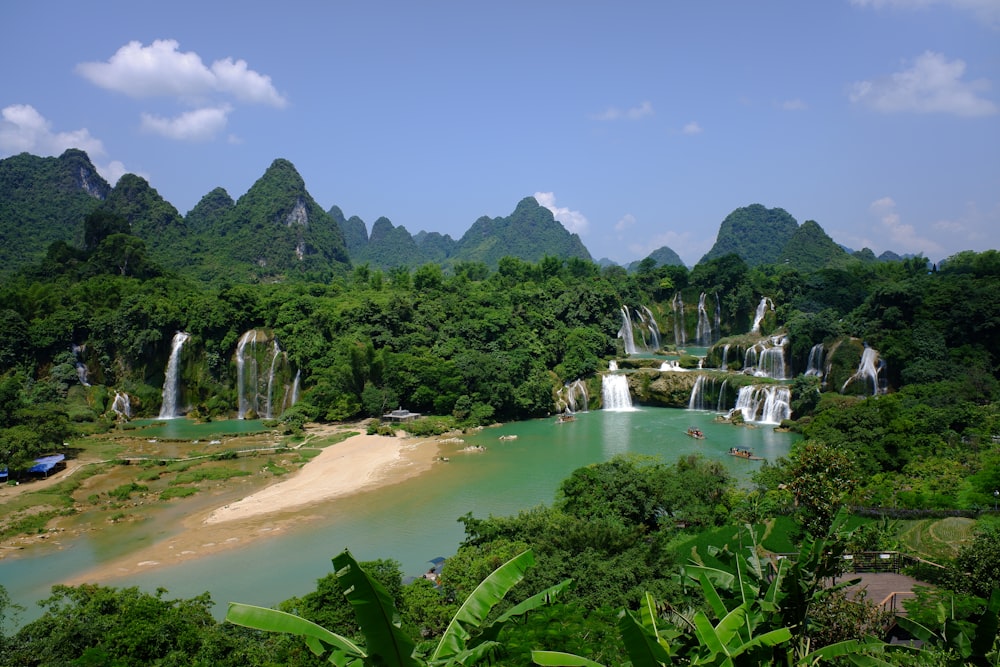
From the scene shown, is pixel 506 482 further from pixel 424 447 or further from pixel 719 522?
pixel 719 522

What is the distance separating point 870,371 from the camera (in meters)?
25.8

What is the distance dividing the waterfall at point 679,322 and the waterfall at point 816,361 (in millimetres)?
16903

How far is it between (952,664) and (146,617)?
8.25 m

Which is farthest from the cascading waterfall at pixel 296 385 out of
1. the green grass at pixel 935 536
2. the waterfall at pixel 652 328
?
the green grass at pixel 935 536

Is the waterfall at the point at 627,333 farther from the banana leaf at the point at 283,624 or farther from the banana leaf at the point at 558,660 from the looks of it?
the banana leaf at the point at 283,624

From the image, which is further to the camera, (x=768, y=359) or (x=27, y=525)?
(x=768, y=359)

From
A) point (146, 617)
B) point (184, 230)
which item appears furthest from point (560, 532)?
point (184, 230)

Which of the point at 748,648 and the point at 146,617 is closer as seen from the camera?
the point at 748,648

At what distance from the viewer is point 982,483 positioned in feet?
42.2

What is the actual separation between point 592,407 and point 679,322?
18.4 metres

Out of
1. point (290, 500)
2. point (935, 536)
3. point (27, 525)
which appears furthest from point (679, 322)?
point (27, 525)

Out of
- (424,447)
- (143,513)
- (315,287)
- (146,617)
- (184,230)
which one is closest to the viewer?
(146,617)

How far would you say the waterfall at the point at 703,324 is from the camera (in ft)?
149

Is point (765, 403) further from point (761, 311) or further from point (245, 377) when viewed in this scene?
point (245, 377)
